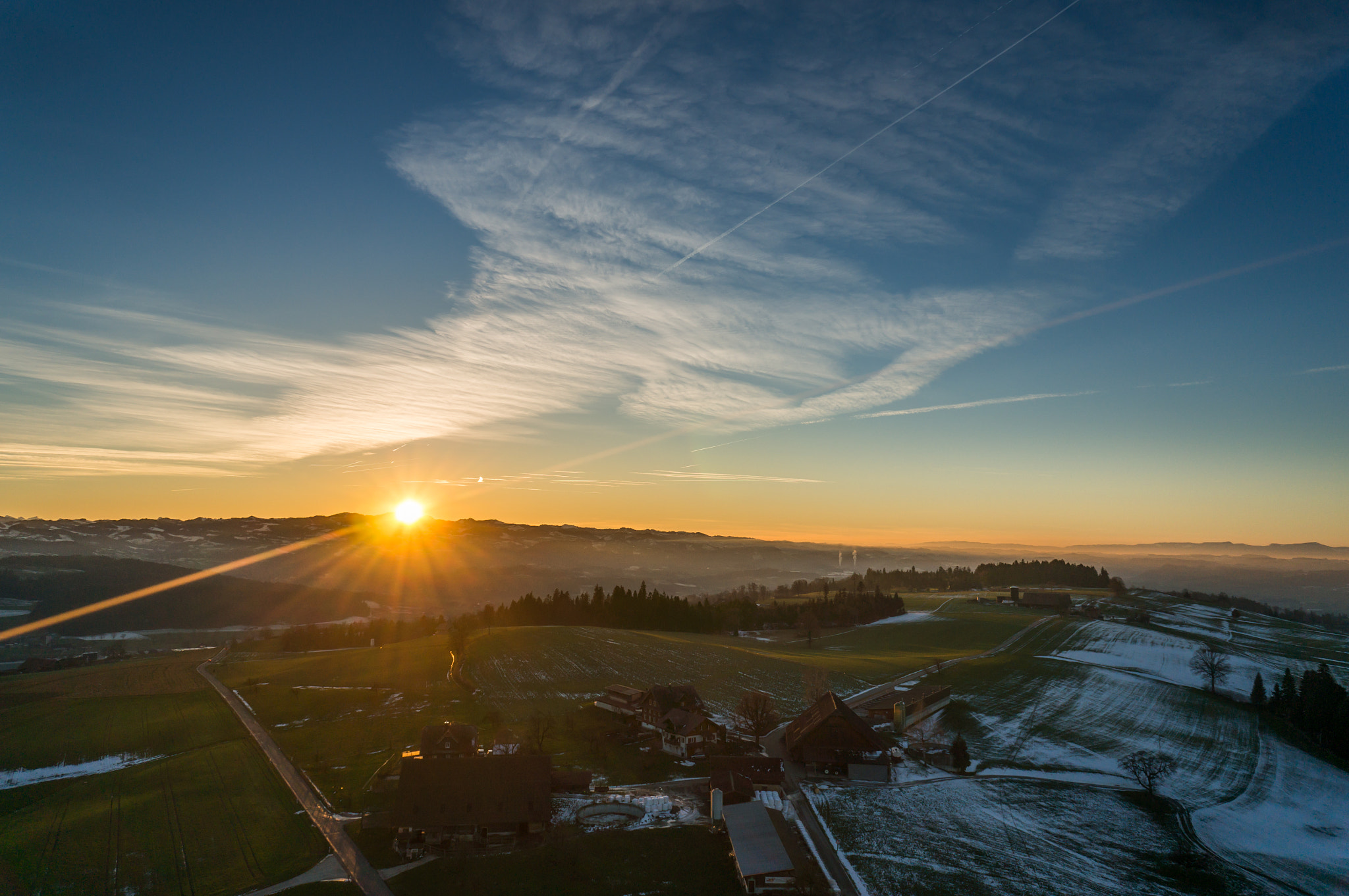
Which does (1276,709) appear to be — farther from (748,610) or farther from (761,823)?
(748,610)

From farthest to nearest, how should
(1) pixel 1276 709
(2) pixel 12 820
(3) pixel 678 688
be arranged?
(1) pixel 1276 709
(3) pixel 678 688
(2) pixel 12 820

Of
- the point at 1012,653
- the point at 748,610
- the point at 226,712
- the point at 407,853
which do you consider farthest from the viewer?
the point at 748,610

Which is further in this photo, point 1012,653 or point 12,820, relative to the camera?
point 1012,653

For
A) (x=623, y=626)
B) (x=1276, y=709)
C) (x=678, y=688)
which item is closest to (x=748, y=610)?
(x=623, y=626)

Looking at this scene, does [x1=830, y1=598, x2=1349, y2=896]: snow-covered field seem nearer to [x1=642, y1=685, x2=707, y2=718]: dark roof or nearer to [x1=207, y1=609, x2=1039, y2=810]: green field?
[x1=207, y1=609, x2=1039, y2=810]: green field

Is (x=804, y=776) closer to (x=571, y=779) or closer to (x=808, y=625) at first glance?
(x=571, y=779)

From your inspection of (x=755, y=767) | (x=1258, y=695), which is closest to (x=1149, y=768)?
(x=755, y=767)

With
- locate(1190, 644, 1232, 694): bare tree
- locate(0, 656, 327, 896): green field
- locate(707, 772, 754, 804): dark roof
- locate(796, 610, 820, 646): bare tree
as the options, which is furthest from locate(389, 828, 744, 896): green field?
locate(796, 610, 820, 646): bare tree
